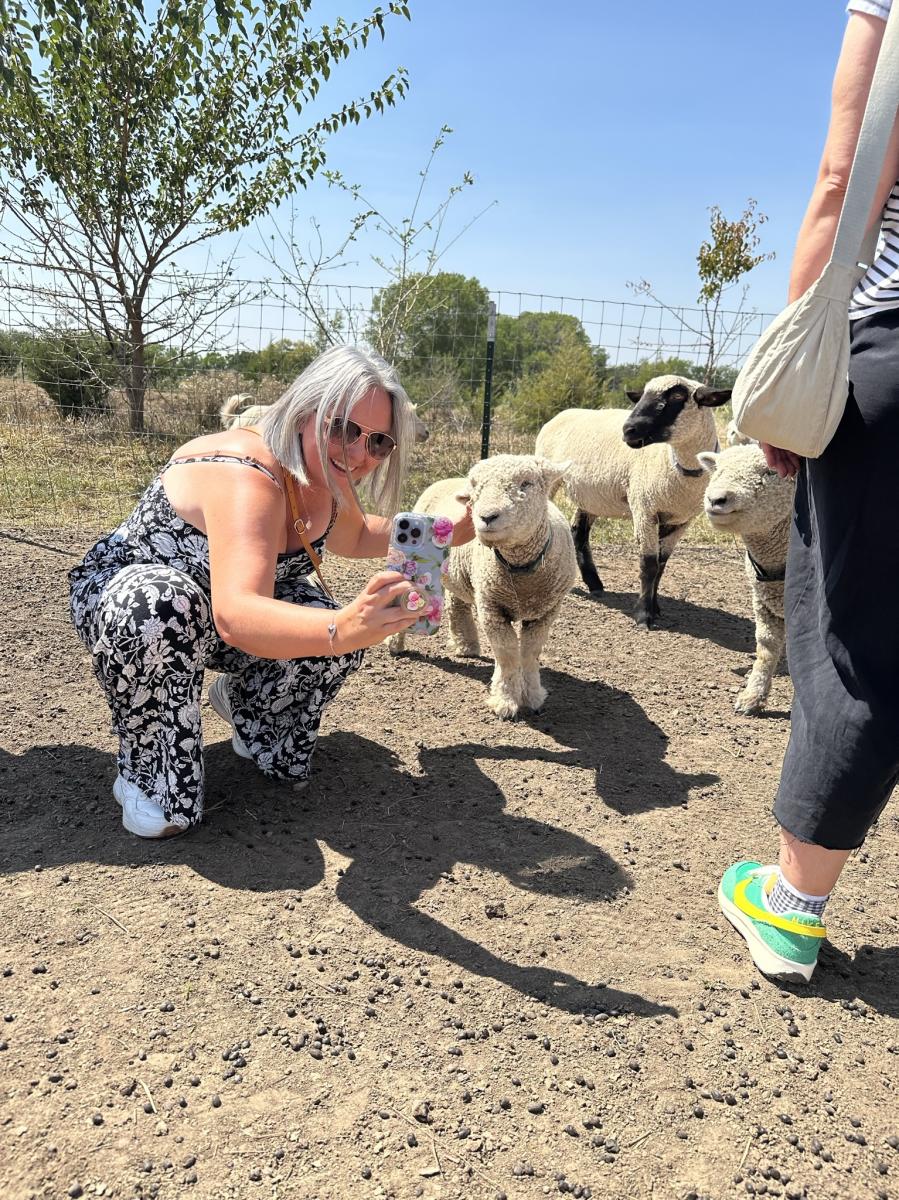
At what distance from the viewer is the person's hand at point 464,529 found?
3.53 m

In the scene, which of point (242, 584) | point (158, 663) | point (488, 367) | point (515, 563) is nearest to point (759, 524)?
point (515, 563)

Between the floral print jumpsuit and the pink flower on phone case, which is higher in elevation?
the pink flower on phone case

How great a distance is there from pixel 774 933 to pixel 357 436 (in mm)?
1783

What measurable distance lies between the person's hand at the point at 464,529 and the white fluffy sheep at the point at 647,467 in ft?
4.04

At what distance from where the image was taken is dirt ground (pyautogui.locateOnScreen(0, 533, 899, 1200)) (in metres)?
1.80

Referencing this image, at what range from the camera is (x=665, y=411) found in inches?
210

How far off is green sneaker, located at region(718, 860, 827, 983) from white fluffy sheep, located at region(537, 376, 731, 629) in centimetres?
268

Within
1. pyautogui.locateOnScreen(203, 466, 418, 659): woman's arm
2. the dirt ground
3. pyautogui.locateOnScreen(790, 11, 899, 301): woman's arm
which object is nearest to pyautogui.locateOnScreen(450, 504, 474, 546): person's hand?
the dirt ground

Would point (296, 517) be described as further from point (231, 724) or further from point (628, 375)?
point (628, 375)

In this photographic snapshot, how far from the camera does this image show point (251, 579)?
2.39 meters

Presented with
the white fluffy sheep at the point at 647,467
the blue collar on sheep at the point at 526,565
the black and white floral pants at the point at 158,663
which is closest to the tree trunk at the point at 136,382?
the white fluffy sheep at the point at 647,467

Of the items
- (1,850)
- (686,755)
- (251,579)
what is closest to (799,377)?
(251,579)

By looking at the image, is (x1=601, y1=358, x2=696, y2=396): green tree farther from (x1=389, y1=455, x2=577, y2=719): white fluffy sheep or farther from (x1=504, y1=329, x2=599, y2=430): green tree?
(x1=389, y1=455, x2=577, y2=719): white fluffy sheep

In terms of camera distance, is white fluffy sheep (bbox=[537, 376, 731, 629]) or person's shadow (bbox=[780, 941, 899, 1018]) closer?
person's shadow (bbox=[780, 941, 899, 1018])
